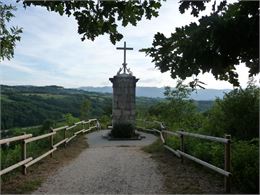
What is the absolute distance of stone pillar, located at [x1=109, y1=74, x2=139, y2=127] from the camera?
23.5 m

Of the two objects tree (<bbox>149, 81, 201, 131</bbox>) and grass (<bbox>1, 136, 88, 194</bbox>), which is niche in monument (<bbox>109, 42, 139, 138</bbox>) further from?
grass (<bbox>1, 136, 88, 194</bbox>)

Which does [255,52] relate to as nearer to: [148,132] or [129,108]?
[129,108]

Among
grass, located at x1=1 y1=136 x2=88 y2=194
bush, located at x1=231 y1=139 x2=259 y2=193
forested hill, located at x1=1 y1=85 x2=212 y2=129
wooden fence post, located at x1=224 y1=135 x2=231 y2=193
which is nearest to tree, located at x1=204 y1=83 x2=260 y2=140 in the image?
bush, located at x1=231 y1=139 x2=259 y2=193

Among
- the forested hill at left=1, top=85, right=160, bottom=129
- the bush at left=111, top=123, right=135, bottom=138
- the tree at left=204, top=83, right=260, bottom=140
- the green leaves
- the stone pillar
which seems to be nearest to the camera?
the green leaves

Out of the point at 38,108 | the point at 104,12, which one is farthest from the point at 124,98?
the point at 38,108

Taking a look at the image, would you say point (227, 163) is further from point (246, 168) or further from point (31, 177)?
point (31, 177)

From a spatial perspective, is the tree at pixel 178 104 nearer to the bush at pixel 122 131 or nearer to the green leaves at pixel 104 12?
the bush at pixel 122 131

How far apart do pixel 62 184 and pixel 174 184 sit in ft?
7.50

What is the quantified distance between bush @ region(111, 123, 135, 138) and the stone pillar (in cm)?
72

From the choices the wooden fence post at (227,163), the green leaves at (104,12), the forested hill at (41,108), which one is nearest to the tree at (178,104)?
the forested hill at (41,108)

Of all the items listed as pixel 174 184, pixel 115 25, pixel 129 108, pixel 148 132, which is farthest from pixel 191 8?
pixel 148 132

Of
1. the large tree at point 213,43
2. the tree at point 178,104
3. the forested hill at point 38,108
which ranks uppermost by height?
the large tree at point 213,43

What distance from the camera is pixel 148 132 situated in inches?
1048

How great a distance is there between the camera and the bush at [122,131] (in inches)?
893
